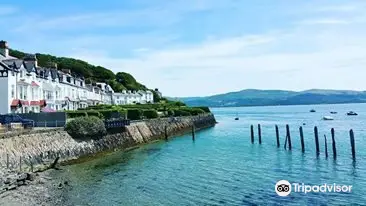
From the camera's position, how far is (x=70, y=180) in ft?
109

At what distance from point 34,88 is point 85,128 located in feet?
73.4

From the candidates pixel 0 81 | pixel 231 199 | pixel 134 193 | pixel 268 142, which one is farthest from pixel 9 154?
pixel 268 142

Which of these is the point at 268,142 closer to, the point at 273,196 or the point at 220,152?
the point at 220,152

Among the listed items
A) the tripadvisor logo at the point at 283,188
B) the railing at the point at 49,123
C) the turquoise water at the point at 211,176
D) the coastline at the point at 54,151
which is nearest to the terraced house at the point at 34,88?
the railing at the point at 49,123

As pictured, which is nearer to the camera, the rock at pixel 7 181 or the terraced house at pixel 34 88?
the rock at pixel 7 181

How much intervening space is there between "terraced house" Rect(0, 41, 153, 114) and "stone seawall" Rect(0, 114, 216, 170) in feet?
48.9

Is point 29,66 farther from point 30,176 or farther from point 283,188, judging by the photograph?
point 283,188

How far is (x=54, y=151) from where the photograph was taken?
137ft

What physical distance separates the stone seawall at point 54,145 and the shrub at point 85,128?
731mm

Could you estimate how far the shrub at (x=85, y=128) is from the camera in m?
47.1

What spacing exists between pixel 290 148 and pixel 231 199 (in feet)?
92.5

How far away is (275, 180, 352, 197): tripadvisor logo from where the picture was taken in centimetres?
2815

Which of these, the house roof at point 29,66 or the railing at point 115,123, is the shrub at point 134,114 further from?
the house roof at point 29,66

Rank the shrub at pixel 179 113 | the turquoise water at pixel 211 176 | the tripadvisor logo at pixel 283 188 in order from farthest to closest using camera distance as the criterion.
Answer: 1. the shrub at pixel 179 113
2. the tripadvisor logo at pixel 283 188
3. the turquoise water at pixel 211 176
